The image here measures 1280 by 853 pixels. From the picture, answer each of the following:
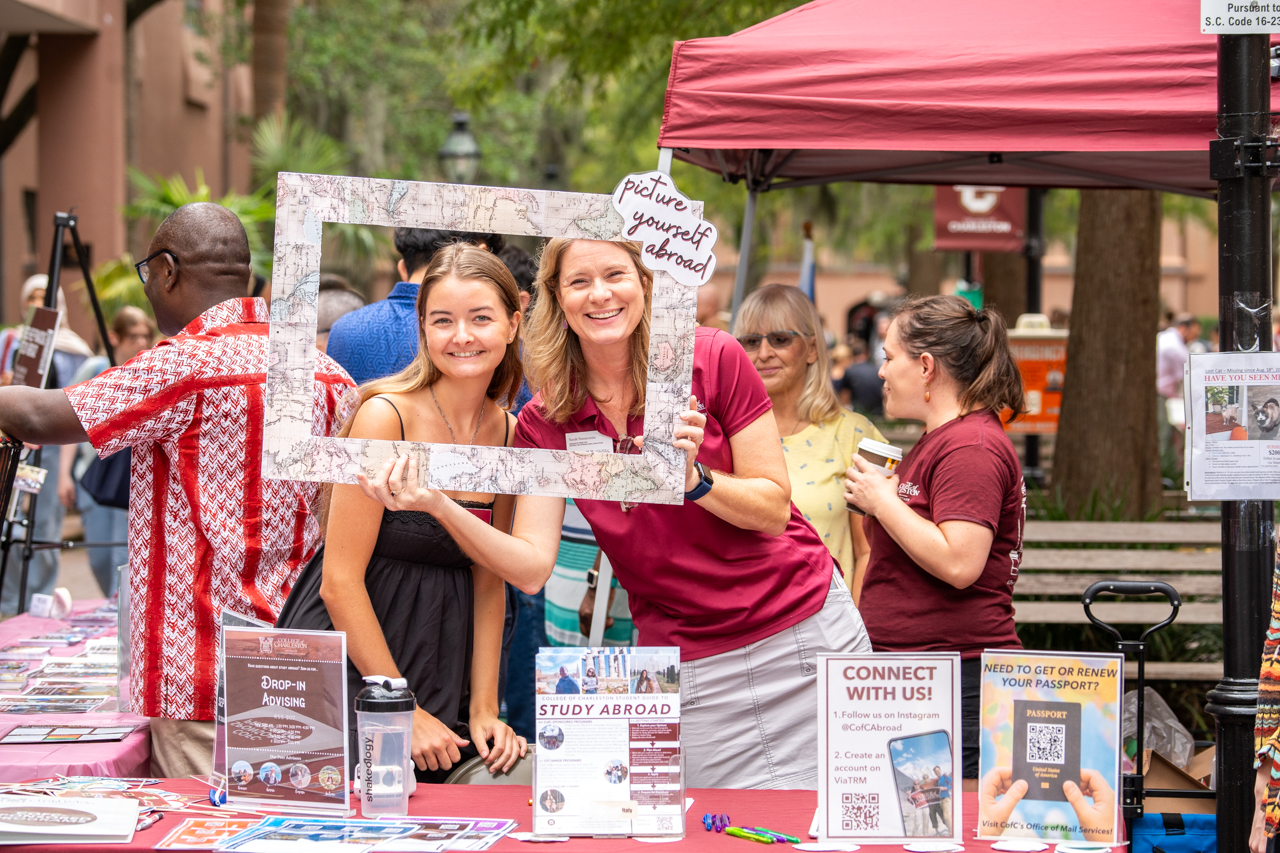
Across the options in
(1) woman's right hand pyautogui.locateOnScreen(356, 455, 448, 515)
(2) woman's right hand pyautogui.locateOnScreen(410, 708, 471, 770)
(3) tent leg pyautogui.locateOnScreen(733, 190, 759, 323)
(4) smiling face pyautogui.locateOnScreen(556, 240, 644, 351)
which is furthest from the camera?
(3) tent leg pyautogui.locateOnScreen(733, 190, 759, 323)

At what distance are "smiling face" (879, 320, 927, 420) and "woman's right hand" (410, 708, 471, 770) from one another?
137 centimetres

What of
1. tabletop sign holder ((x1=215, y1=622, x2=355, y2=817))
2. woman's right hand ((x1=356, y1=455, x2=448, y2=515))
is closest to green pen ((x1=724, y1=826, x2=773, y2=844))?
tabletop sign holder ((x1=215, y1=622, x2=355, y2=817))

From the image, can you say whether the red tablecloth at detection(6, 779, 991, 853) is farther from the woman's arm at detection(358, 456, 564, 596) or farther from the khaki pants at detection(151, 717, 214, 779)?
the woman's arm at detection(358, 456, 564, 596)

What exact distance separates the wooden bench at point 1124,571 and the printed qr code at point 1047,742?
3117 mm

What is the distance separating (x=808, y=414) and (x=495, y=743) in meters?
1.72

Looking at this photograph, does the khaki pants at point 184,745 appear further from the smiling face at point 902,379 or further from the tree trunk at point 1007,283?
the tree trunk at point 1007,283

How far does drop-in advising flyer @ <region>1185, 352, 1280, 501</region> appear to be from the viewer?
2.59 meters

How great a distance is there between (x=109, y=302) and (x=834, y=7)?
9672 mm

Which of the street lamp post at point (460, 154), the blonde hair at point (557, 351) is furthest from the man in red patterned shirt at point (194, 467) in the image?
the street lamp post at point (460, 154)

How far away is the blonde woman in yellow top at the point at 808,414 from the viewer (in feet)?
12.3

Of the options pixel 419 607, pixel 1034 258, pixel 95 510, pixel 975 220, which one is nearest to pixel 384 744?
pixel 419 607

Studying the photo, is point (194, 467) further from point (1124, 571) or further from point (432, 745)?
point (1124, 571)

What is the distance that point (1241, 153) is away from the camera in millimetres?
2654

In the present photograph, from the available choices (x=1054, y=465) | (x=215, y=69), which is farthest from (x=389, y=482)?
(x=215, y=69)
